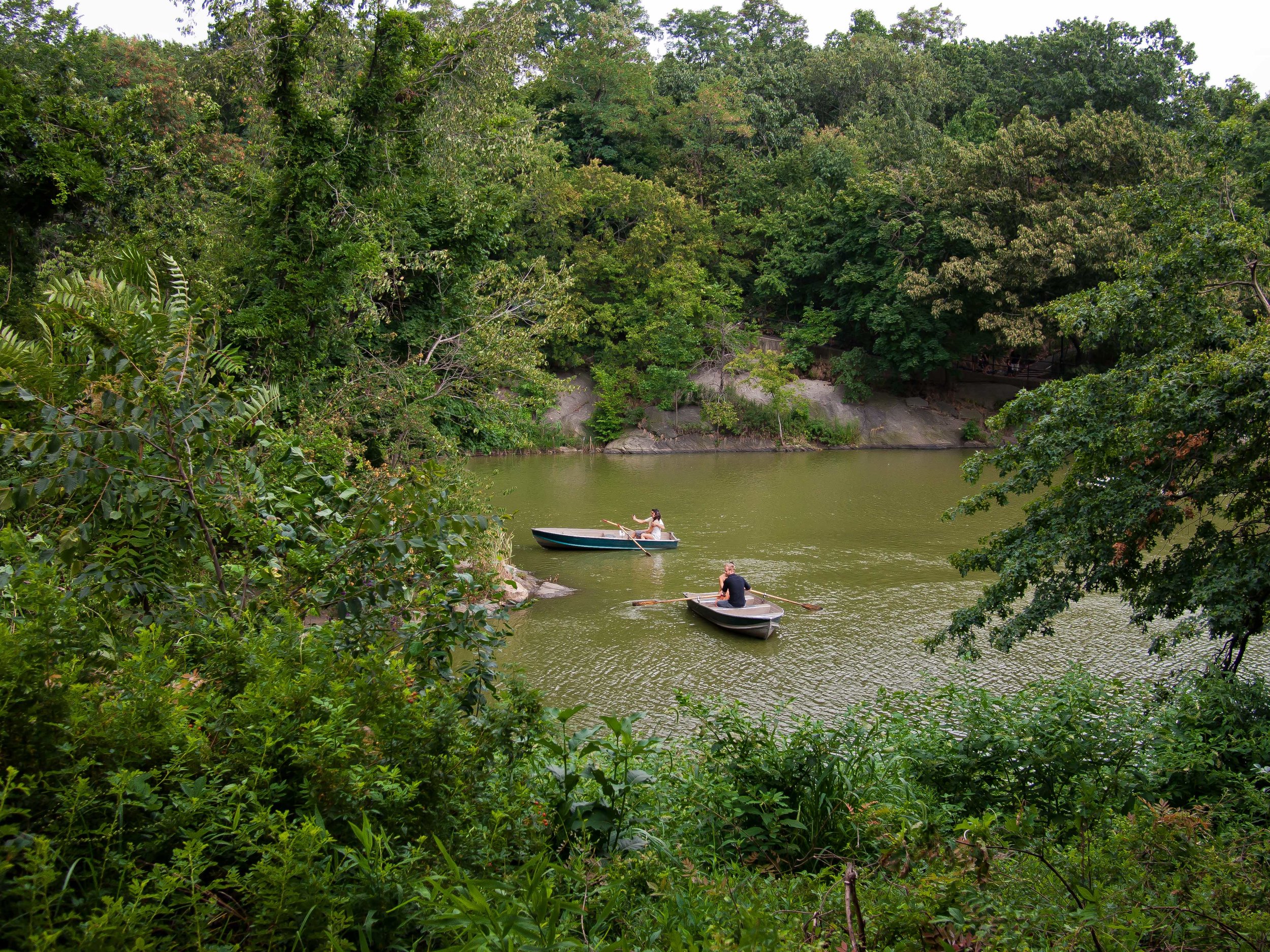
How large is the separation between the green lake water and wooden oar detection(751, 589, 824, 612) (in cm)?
14

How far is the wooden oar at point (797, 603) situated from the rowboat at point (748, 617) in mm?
781

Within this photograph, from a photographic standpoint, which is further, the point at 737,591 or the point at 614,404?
the point at 614,404

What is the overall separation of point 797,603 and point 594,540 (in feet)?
15.9

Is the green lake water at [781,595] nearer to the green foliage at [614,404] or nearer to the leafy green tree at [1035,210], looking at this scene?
the green foliage at [614,404]

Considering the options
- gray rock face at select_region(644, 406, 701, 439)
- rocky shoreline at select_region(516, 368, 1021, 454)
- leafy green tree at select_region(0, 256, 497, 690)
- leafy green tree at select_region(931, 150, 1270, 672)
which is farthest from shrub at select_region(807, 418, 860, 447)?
leafy green tree at select_region(0, 256, 497, 690)

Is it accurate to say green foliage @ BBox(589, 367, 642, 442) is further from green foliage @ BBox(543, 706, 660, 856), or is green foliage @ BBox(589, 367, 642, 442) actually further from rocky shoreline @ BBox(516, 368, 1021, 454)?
green foliage @ BBox(543, 706, 660, 856)

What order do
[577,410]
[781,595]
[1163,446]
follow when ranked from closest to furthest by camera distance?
[1163,446]
[781,595]
[577,410]

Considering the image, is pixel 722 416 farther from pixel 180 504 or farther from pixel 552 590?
pixel 180 504

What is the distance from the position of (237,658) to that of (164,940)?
0.96 metres

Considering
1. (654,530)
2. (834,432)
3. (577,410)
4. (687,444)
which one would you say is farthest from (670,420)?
(654,530)

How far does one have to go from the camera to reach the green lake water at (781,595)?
948cm

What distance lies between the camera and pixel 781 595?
43.1 feet

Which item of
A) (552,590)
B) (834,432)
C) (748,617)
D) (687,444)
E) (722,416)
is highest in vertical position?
(722,416)

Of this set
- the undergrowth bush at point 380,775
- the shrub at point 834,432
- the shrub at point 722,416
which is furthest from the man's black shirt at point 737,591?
the shrub at point 834,432
